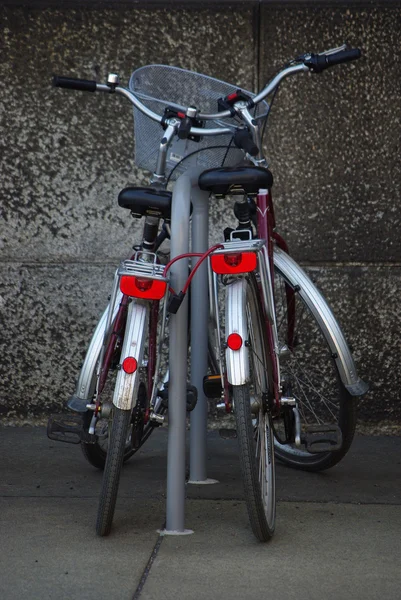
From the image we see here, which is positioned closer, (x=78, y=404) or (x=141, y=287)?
(x=141, y=287)

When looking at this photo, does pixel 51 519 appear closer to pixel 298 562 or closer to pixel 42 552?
pixel 42 552

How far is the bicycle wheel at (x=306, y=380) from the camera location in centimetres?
373

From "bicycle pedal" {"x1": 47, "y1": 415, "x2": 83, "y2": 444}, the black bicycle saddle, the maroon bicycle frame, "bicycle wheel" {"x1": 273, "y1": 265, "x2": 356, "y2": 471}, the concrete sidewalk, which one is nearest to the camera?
the concrete sidewalk

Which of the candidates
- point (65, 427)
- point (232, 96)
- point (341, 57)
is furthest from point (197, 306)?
point (341, 57)

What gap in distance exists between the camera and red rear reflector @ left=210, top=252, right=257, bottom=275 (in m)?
2.88

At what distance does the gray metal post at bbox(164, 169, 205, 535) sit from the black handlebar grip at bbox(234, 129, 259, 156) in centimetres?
23

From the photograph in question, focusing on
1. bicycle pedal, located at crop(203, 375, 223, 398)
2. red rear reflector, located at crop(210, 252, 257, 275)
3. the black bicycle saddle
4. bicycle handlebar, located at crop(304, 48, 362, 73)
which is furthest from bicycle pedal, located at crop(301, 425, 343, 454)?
bicycle handlebar, located at crop(304, 48, 362, 73)

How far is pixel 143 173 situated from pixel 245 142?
1689 millimetres

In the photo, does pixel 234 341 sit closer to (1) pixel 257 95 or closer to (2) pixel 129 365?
(2) pixel 129 365

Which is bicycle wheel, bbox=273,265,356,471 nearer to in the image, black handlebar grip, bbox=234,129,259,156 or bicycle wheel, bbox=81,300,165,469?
bicycle wheel, bbox=81,300,165,469

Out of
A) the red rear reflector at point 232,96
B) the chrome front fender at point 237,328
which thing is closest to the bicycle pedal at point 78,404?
the chrome front fender at point 237,328

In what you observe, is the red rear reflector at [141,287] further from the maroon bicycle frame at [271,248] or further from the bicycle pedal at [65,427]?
the bicycle pedal at [65,427]

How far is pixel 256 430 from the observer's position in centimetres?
309

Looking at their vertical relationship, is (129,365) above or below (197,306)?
below
